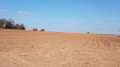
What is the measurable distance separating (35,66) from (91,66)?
2523 mm

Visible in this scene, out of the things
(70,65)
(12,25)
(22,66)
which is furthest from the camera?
(12,25)

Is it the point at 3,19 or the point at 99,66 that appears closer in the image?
the point at 99,66

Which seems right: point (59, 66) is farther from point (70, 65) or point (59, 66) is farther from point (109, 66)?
point (109, 66)

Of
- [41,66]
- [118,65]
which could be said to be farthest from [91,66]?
[41,66]

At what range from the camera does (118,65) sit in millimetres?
6750

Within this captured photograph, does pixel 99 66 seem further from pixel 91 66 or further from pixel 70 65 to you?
pixel 70 65

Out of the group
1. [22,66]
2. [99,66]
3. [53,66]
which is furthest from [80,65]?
[22,66]

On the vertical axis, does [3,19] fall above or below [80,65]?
above

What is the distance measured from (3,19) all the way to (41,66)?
76.6 metres

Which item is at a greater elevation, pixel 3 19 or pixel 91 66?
pixel 3 19

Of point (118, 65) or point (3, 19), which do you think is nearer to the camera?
point (118, 65)

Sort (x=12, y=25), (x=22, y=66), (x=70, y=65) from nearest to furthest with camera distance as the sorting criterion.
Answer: (x=22, y=66)
(x=70, y=65)
(x=12, y=25)

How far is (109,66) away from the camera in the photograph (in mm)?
6605

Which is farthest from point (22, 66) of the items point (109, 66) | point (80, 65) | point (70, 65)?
point (109, 66)
